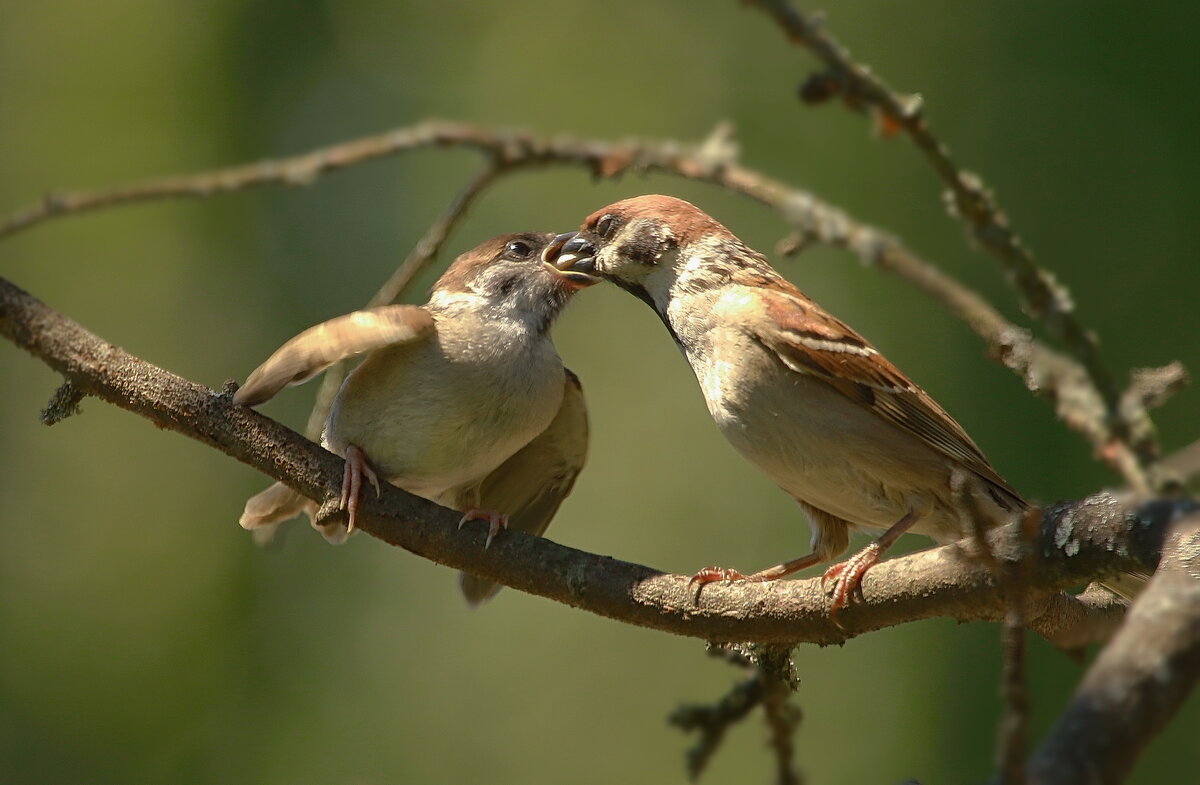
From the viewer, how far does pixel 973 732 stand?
9.05m

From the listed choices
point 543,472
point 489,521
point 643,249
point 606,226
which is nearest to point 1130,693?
point 489,521

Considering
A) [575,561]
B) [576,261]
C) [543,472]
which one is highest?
[576,261]

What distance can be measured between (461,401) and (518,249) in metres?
1.20

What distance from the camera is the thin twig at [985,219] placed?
67.1 inches

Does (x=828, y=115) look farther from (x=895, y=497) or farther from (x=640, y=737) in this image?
(x=895, y=497)

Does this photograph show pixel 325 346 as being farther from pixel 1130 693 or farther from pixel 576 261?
pixel 1130 693

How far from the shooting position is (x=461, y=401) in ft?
15.0

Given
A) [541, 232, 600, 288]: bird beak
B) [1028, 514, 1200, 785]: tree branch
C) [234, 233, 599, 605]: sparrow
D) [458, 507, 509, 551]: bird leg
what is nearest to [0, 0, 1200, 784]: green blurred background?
[234, 233, 599, 605]: sparrow

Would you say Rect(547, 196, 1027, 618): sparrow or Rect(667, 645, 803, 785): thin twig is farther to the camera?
Rect(547, 196, 1027, 618): sparrow

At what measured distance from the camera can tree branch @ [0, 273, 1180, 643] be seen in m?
3.05

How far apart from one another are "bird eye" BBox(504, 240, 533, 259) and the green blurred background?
5.13m

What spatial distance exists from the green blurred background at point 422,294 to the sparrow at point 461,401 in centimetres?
498

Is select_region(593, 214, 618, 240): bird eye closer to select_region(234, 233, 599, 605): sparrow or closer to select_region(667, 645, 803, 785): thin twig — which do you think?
select_region(234, 233, 599, 605): sparrow

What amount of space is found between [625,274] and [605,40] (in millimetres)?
11385
